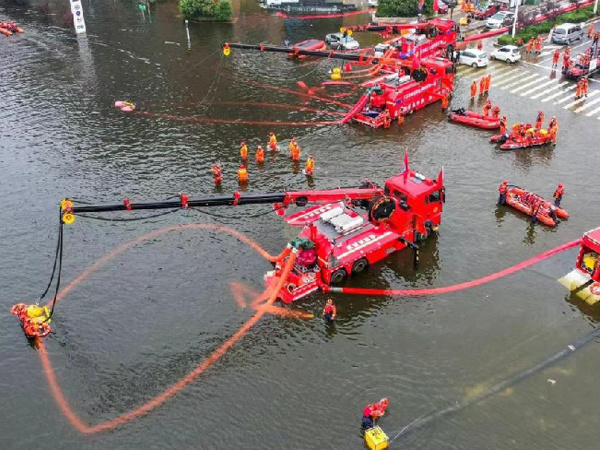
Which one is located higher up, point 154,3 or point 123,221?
point 154,3

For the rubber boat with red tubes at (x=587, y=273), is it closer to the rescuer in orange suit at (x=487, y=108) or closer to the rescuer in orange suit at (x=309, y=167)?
the rescuer in orange suit at (x=309, y=167)

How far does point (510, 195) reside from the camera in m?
39.6

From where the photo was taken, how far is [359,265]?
1329 inches

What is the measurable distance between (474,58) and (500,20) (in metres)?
13.7

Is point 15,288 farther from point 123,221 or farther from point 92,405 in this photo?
point 92,405

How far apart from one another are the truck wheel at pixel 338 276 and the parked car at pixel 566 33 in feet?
158

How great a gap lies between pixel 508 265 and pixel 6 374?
2631cm

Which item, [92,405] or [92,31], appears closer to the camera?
[92,405]

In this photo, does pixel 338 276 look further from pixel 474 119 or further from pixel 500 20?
pixel 500 20

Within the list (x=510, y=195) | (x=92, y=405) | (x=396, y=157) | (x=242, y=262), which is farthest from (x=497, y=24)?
(x=92, y=405)

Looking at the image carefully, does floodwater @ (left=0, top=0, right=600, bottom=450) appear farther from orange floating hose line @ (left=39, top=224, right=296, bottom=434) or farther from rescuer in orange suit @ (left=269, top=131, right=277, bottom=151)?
rescuer in orange suit @ (left=269, top=131, right=277, bottom=151)

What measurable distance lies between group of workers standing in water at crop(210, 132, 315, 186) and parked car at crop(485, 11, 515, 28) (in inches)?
1434

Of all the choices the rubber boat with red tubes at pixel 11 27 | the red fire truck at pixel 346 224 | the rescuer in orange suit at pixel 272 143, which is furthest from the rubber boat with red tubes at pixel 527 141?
the rubber boat with red tubes at pixel 11 27

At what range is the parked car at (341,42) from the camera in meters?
68.7
